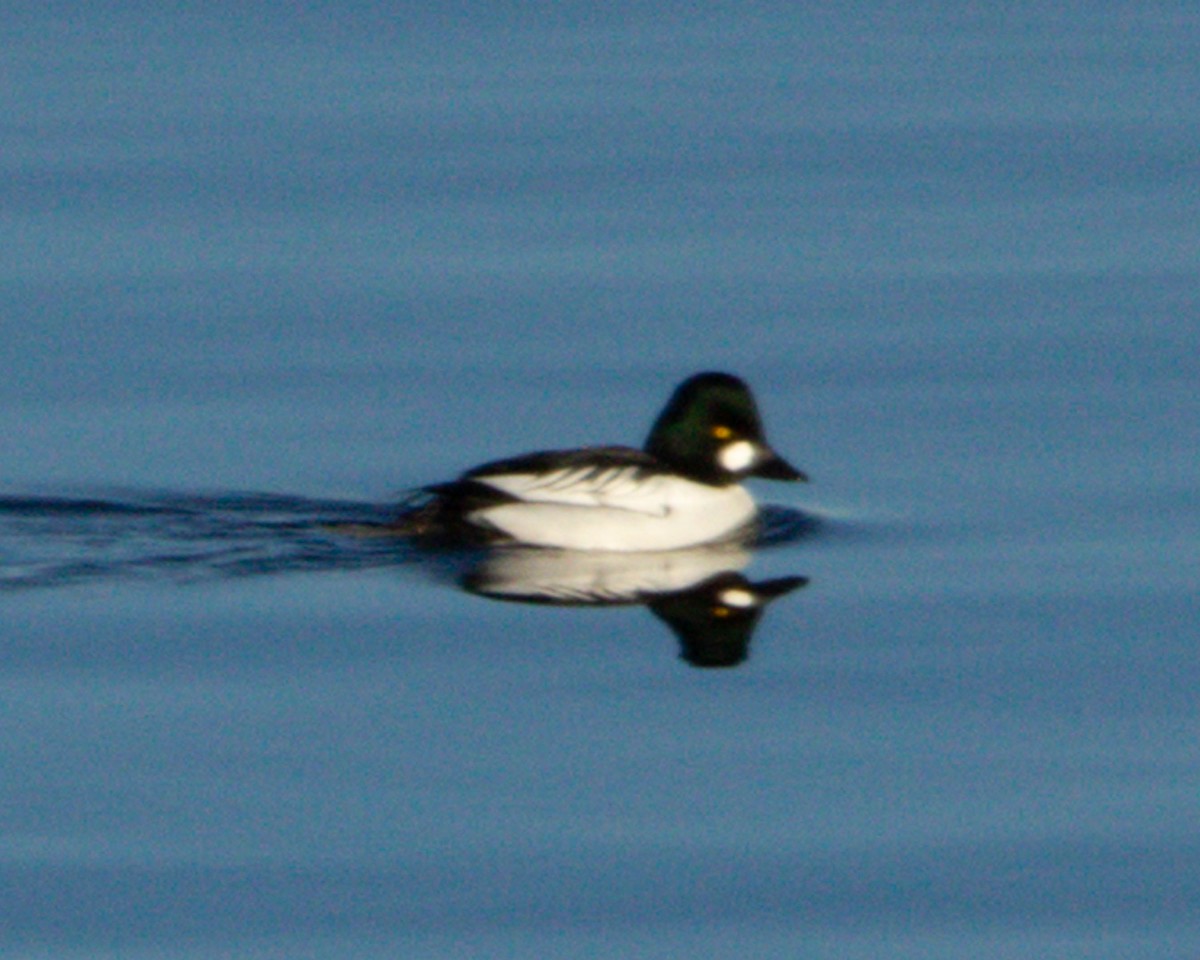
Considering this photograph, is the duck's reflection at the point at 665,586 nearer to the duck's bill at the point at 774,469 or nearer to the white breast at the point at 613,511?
the white breast at the point at 613,511

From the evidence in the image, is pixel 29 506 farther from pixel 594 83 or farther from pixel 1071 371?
pixel 594 83

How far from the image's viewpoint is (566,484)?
12609 millimetres

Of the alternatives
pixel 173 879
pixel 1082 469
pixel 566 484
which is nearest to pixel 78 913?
pixel 173 879

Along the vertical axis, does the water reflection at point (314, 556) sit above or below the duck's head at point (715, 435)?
below

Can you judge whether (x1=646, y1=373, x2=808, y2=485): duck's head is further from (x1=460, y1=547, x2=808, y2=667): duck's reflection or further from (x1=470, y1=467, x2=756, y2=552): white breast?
(x1=460, y1=547, x2=808, y2=667): duck's reflection

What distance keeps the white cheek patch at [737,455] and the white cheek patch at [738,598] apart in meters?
1.04

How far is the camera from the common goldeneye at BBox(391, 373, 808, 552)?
12.6 metres

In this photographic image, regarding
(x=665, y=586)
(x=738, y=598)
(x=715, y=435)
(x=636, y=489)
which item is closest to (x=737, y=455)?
(x=715, y=435)

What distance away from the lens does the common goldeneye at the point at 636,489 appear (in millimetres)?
12578

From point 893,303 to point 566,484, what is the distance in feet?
9.81

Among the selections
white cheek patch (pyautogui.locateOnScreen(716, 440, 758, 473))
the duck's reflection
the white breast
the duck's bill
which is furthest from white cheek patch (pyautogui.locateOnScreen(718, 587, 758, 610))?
white cheek patch (pyautogui.locateOnScreen(716, 440, 758, 473))

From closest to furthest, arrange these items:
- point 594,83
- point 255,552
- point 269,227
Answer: point 255,552, point 269,227, point 594,83

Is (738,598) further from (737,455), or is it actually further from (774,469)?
(737,455)

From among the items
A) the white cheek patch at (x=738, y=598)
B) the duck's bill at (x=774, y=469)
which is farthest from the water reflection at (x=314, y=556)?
the duck's bill at (x=774, y=469)
